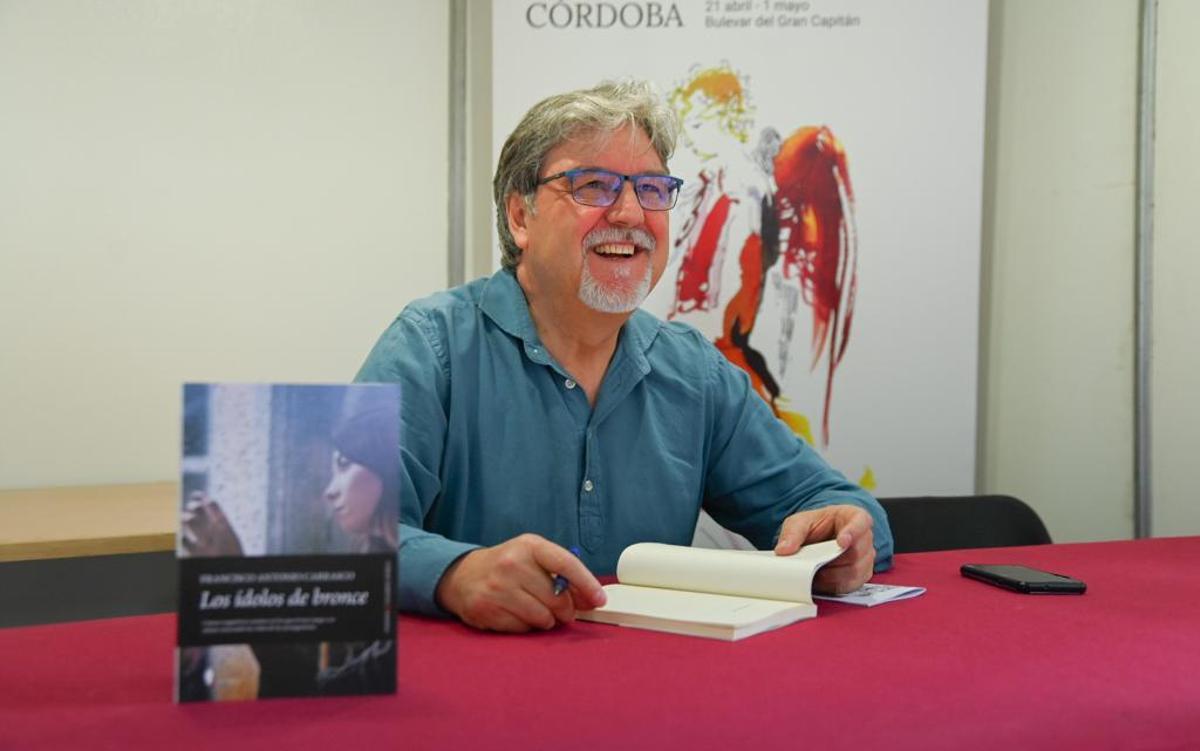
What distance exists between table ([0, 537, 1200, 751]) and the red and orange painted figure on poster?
5.26ft

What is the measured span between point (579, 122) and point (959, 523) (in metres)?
1.22

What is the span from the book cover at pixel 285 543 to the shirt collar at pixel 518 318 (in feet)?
3.08

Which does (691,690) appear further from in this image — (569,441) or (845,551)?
(569,441)

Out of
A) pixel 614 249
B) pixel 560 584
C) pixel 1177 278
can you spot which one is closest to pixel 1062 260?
pixel 1177 278

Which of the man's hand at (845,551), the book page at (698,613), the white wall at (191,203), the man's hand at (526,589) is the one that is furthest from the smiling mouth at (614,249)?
the white wall at (191,203)

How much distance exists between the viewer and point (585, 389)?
2004 millimetres

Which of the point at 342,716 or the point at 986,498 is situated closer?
the point at 342,716

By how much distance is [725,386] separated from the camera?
216 centimetres

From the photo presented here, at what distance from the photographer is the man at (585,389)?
74.0 inches

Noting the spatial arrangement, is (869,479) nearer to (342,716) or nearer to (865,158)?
(865,158)

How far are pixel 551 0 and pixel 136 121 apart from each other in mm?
1062

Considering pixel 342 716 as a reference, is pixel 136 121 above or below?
above

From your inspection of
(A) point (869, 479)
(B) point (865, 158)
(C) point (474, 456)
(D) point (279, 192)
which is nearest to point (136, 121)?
(D) point (279, 192)

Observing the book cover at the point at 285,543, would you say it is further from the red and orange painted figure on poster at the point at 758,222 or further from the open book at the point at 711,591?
the red and orange painted figure on poster at the point at 758,222
